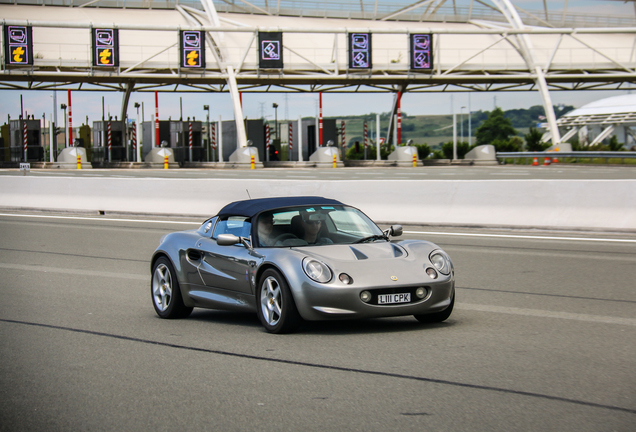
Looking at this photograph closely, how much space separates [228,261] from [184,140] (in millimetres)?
51211

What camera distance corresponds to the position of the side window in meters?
7.63

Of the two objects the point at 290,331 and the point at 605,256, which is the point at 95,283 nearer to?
the point at 290,331

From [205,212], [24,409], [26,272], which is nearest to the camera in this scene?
[24,409]

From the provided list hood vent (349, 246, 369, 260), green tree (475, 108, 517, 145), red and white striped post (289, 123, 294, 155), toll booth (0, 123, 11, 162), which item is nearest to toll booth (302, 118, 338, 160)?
red and white striped post (289, 123, 294, 155)

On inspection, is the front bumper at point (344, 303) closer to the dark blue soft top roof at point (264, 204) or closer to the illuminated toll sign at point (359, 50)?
the dark blue soft top roof at point (264, 204)

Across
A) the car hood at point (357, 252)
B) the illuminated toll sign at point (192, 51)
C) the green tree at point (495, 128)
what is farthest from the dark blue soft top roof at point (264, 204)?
the green tree at point (495, 128)

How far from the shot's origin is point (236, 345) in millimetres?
6492

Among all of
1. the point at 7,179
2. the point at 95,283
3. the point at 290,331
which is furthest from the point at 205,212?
the point at 290,331

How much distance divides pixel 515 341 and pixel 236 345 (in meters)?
2.16

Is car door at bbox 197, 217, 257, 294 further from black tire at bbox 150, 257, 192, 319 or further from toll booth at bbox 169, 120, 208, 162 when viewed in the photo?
toll booth at bbox 169, 120, 208, 162

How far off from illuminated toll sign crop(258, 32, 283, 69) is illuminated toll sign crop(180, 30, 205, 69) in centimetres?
A: 356

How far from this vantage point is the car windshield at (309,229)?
7352 mm

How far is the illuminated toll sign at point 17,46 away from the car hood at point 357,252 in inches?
1831

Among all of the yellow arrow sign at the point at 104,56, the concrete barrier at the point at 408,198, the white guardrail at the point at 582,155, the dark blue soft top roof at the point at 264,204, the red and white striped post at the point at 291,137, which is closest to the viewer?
the dark blue soft top roof at the point at 264,204
